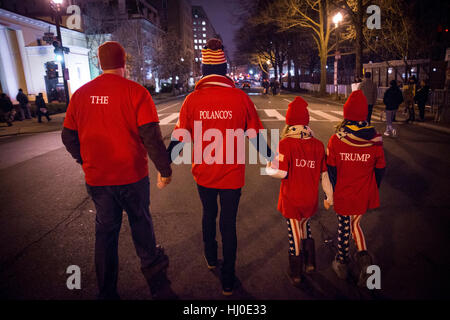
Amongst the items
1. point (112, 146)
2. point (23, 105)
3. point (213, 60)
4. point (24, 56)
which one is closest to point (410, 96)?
point (213, 60)

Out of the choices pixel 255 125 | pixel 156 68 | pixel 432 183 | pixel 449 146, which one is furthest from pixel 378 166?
pixel 156 68

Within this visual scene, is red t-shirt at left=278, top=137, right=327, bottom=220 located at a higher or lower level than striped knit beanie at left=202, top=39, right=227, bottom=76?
lower

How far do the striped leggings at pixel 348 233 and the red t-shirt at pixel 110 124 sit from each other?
6.65 ft

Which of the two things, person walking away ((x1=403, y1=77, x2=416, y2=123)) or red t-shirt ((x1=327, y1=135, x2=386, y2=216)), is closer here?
red t-shirt ((x1=327, y1=135, x2=386, y2=216))

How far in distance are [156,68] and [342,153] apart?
44.4 m

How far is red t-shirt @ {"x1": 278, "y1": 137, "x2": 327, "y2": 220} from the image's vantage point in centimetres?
272

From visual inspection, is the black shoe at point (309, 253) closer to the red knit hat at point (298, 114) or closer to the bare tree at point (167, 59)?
the red knit hat at point (298, 114)

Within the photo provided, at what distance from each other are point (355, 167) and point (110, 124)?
2.19 m

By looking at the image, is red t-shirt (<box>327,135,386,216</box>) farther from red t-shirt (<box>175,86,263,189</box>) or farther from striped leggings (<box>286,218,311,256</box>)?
red t-shirt (<box>175,86,263,189</box>)

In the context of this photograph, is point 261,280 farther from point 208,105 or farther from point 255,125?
point 208,105

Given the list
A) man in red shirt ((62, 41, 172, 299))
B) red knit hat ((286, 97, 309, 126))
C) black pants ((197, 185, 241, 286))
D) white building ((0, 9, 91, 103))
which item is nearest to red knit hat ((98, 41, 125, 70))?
man in red shirt ((62, 41, 172, 299))

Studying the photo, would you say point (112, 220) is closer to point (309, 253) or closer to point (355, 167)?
point (309, 253)

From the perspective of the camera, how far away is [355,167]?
2729 mm

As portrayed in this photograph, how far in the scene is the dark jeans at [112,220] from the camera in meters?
2.52
